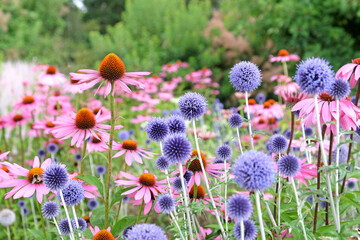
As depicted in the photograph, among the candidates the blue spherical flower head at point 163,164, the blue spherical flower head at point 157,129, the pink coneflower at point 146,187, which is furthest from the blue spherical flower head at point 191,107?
the pink coneflower at point 146,187

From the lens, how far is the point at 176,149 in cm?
136

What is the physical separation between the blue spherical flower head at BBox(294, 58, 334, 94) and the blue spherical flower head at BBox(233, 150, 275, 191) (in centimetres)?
35

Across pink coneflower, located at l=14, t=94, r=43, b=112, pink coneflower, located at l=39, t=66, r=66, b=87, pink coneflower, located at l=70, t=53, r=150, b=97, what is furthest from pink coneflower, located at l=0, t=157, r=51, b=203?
pink coneflower, located at l=39, t=66, r=66, b=87

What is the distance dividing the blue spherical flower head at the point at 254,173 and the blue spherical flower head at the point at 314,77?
35 centimetres

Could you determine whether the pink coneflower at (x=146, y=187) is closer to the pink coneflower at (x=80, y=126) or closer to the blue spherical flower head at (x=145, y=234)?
the pink coneflower at (x=80, y=126)

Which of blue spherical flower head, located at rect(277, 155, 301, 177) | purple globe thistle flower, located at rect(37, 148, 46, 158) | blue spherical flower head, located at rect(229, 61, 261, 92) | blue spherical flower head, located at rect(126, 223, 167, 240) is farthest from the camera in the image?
purple globe thistle flower, located at rect(37, 148, 46, 158)

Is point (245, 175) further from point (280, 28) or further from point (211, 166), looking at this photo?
point (280, 28)

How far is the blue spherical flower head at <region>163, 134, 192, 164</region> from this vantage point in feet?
4.42

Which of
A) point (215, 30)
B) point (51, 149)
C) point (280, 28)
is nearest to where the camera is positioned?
point (51, 149)

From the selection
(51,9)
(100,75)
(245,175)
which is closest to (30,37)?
(51,9)

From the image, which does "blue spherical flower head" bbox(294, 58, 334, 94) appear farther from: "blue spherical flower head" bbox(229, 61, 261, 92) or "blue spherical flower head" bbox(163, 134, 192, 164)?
"blue spherical flower head" bbox(163, 134, 192, 164)

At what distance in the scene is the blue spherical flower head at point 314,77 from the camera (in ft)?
4.07

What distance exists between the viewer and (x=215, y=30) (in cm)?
893

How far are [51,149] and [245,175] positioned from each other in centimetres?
237
